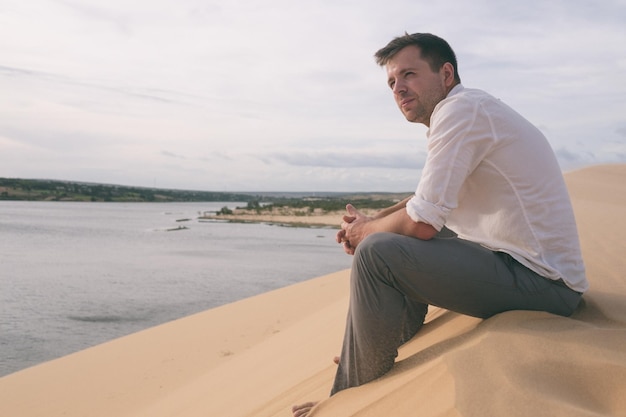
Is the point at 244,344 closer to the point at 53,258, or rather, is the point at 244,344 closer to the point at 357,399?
the point at 357,399

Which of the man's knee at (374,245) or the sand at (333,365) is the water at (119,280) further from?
the man's knee at (374,245)

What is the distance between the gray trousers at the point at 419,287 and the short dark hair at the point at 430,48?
2.60ft

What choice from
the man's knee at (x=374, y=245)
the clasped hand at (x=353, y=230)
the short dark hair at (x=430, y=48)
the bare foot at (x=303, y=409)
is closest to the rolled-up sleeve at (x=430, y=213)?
the man's knee at (x=374, y=245)

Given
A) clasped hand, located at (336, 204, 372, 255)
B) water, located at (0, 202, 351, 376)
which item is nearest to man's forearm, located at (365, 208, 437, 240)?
clasped hand, located at (336, 204, 372, 255)

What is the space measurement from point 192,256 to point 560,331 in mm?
15509

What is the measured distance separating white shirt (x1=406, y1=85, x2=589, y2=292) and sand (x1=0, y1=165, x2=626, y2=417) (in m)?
0.27

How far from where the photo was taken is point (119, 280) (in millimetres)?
12414

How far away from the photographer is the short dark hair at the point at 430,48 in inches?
106

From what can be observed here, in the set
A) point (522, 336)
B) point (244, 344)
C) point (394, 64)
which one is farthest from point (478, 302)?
point (244, 344)

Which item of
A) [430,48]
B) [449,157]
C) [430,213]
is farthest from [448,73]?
[430,213]

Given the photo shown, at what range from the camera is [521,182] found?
2.44 metres

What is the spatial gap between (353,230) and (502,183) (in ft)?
2.25

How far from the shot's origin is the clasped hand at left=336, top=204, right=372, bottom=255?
2771mm

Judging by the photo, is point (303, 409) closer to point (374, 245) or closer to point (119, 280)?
point (374, 245)
